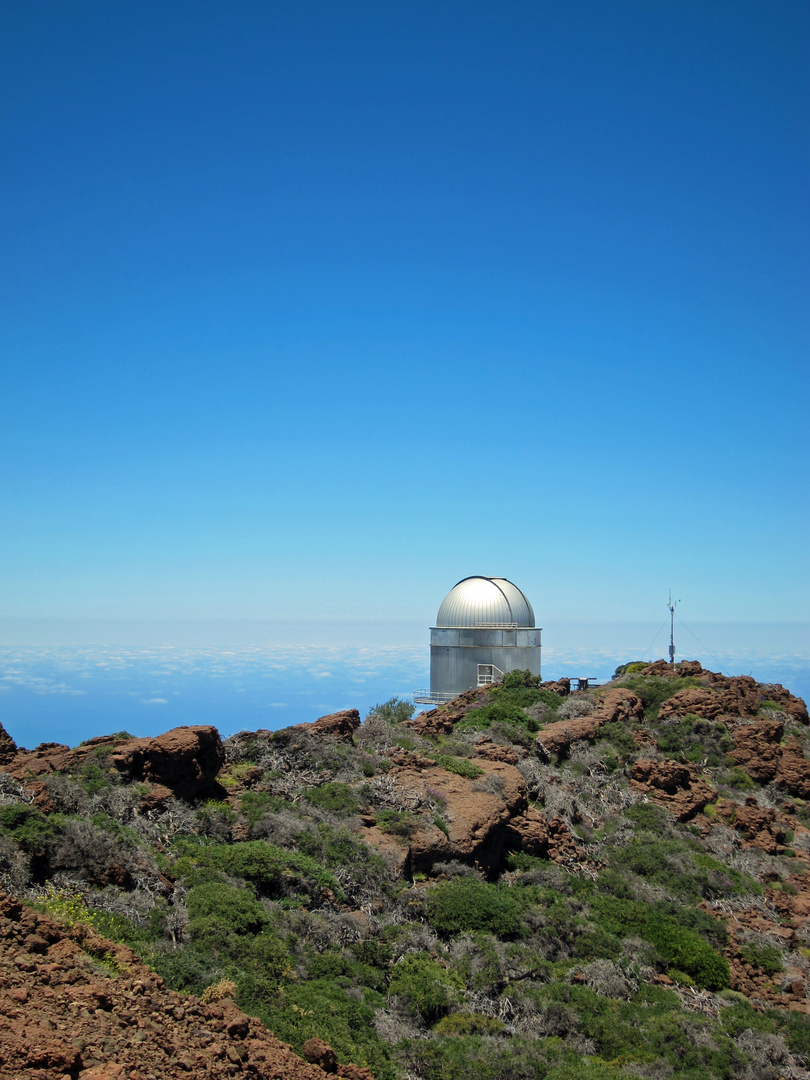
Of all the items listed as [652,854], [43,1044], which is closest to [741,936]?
[652,854]

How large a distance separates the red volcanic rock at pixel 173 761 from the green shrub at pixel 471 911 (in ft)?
16.4

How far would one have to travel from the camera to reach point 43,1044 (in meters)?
6.25

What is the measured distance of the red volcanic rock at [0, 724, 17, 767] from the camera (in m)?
14.7

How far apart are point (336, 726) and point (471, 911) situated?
7.35 metres

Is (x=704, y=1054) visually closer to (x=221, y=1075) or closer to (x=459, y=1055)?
(x=459, y=1055)

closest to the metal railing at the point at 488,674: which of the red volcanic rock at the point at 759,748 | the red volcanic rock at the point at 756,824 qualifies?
the red volcanic rock at the point at 759,748

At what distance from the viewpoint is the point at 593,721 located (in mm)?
25312

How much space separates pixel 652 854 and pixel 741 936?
2.79 m

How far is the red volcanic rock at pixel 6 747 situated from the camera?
1466 centimetres

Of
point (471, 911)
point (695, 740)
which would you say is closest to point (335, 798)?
point (471, 911)

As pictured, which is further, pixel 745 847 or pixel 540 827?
pixel 745 847

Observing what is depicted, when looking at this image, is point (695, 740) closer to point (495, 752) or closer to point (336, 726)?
point (495, 752)

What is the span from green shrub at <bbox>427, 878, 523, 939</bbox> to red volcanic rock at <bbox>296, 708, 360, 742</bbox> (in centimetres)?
615

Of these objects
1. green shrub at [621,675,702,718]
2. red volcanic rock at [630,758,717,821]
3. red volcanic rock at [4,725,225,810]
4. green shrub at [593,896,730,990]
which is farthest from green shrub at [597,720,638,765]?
red volcanic rock at [4,725,225,810]
